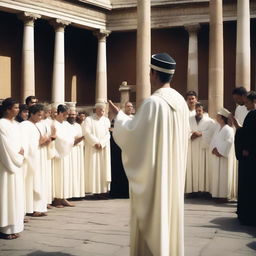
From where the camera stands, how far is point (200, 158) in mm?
11734

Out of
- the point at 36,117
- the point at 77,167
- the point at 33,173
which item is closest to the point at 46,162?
the point at 33,173

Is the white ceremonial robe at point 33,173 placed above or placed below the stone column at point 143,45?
below

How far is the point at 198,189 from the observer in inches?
463

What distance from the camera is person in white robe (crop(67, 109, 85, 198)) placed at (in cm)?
1066

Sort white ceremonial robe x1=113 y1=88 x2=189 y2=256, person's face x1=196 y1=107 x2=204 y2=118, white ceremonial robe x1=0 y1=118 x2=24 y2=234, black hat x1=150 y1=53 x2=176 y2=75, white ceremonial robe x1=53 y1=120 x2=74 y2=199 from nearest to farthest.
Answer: white ceremonial robe x1=113 y1=88 x2=189 y2=256, black hat x1=150 y1=53 x2=176 y2=75, white ceremonial robe x1=0 y1=118 x2=24 y2=234, white ceremonial robe x1=53 y1=120 x2=74 y2=199, person's face x1=196 y1=107 x2=204 y2=118

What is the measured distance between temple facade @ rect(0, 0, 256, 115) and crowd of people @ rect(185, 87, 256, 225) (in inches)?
445

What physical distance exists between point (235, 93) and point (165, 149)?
17.1 feet

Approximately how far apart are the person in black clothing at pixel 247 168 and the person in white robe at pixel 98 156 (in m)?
4.14

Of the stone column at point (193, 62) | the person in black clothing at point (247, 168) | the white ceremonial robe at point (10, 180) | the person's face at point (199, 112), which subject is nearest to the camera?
the white ceremonial robe at point (10, 180)

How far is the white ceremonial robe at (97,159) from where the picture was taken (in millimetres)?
11633

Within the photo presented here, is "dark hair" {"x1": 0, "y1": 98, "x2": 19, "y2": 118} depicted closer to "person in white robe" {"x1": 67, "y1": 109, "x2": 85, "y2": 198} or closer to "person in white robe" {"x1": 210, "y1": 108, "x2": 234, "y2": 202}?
"person in white robe" {"x1": 67, "y1": 109, "x2": 85, "y2": 198}

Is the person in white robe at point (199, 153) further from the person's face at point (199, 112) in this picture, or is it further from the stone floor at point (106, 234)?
the stone floor at point (106, 234)

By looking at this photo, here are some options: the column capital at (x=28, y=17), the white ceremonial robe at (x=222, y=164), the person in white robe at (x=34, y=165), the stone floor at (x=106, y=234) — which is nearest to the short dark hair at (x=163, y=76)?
the stone floor at (x=106, y=234)

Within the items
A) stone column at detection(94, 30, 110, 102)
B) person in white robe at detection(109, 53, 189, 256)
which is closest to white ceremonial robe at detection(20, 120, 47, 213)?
person in white robe at detection(109, 53, 189, 256)
